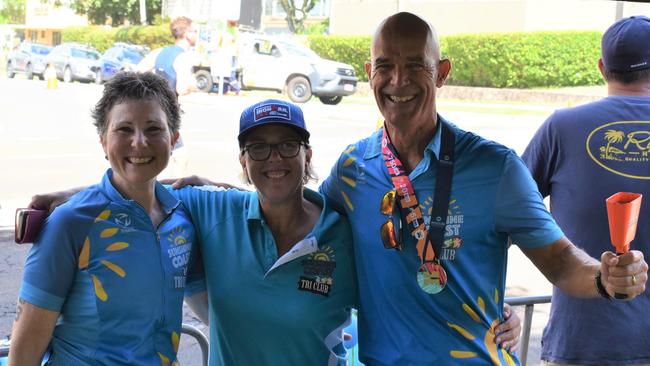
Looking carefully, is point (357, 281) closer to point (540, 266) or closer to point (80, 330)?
point (540, 266)

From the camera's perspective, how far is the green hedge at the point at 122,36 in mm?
45531

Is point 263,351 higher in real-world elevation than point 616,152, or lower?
lower

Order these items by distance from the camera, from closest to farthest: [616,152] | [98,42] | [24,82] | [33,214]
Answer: [33,214] → [616,152] → [24,82] → [98,42]

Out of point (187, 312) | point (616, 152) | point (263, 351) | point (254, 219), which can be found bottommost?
point (187, 312)

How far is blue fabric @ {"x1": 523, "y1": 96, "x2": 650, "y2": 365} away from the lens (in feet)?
10.5

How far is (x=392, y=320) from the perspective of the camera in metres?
2.59

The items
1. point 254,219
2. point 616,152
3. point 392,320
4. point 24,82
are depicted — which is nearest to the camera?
point 392,320

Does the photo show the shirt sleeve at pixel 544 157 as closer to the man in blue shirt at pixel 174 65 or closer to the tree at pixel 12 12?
the man in blue shirt at pixel 174 65

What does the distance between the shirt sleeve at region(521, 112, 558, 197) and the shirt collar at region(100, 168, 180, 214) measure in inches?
61.5

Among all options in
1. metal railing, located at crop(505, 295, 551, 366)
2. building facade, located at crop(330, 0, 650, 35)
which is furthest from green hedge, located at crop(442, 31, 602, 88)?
metal railing, located at crop(505, 295, 551, 366)

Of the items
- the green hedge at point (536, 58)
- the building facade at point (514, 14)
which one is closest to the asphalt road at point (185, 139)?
the green hedge at point (536, 58)

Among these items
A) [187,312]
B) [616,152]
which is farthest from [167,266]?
[187,312]

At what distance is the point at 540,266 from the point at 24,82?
35.0 m

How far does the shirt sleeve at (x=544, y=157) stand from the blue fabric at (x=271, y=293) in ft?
3.48
